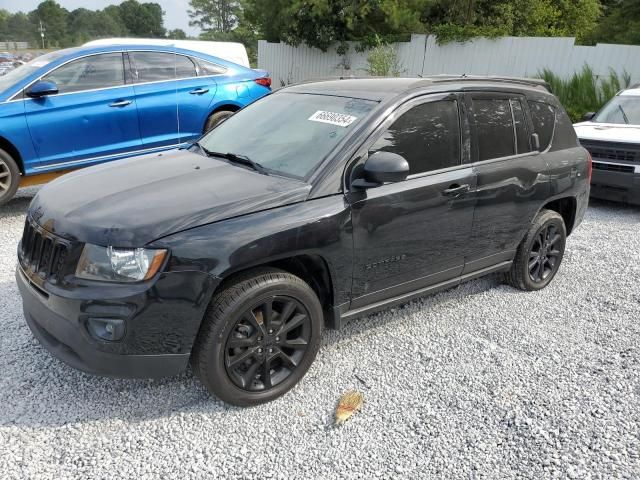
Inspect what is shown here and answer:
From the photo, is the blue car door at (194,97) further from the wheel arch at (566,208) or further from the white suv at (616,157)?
the white suv at (616,157)

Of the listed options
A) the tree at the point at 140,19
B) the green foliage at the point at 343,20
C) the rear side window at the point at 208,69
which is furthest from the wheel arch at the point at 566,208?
the tree at the point at 140,19

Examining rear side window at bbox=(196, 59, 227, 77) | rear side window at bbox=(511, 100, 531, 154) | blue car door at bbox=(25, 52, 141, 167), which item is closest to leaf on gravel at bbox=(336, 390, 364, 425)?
rear side window at bbox=(511, 100, 531, 154)

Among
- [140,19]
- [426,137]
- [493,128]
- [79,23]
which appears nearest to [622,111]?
[493,128]

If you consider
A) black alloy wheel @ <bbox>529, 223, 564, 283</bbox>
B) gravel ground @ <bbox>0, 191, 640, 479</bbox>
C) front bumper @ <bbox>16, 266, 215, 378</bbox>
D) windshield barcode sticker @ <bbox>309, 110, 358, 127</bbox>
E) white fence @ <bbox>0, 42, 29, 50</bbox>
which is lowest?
gravel ground @ <bbox>0, 191, 640, 479</bbox>

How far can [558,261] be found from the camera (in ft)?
15.1

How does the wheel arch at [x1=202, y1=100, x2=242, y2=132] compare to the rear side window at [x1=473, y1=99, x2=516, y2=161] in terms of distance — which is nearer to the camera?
the rear side window at [x1=473, y1=99, x2=516, y2=161]

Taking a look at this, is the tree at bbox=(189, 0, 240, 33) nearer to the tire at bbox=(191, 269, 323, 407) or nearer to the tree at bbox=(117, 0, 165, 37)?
the tree at bbox=(117, 0, 165, 37)

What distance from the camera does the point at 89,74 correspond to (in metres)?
5.93

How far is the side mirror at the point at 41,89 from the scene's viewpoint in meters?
5.43

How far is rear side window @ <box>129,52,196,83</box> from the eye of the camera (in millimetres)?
6283

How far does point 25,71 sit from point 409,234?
16.5ft

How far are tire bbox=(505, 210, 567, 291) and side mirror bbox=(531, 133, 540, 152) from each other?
0.55 m

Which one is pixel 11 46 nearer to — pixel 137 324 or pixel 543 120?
pixel 543 120

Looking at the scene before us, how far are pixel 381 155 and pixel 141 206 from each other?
1332mm
